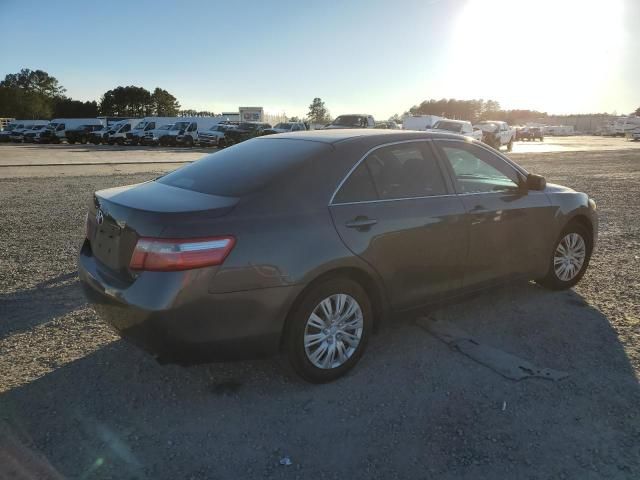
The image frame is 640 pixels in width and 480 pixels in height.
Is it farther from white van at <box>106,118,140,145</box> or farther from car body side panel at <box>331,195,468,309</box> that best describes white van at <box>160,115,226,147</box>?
car body side panel at <box>331,195,468,309</box>

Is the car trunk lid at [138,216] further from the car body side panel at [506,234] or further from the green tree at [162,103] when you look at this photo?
the green tree at [162,103]

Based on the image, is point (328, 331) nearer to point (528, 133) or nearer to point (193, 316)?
point (193, 316)

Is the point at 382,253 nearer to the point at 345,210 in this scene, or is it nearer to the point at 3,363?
the point at 345,210

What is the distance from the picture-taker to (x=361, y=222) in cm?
350

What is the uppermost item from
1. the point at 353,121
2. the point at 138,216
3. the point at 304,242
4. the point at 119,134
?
the point at 353,121

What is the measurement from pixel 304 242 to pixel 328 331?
648mm

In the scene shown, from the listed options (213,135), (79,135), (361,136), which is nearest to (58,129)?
(79,135)

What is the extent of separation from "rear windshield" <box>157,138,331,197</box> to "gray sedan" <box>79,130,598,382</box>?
0.05ft

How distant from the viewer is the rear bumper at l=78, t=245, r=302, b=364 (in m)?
2.92

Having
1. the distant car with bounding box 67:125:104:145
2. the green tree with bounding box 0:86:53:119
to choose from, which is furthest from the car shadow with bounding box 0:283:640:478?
the green tree with bounding box 0:86:53:119

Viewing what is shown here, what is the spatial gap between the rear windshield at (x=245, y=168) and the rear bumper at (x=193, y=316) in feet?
2.21

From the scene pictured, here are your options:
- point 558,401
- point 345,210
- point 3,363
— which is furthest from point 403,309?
point 3,363

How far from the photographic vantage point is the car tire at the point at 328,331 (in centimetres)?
330

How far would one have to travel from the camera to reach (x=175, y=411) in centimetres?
323
